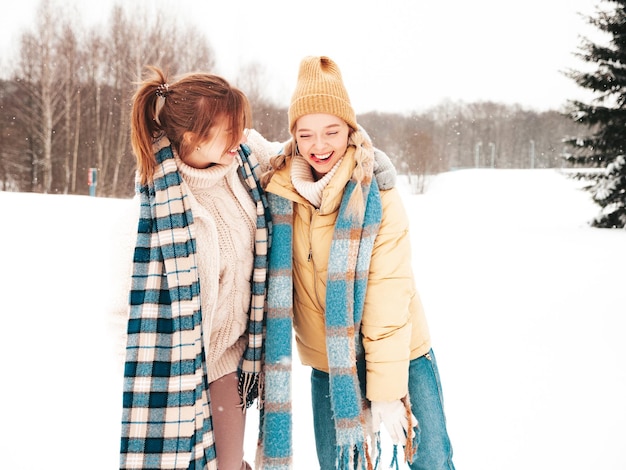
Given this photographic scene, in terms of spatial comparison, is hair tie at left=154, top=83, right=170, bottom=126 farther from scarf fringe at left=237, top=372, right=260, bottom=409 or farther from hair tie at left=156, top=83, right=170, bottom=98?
scarf fringe at left=237, top=372, right=260, bottom=409

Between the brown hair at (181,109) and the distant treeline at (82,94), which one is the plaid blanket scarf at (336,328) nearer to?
the brown hair at (181,109)

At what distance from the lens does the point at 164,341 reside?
1.52 meters

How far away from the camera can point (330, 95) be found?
1.77 metres

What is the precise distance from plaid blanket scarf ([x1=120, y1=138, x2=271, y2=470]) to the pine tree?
1302 cm

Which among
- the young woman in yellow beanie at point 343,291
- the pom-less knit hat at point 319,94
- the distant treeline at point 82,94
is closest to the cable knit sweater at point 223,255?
the young woman in yellow beanie at point 343,291

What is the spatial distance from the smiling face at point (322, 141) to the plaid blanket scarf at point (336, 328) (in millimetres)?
130

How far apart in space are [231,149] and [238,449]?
43.5 inches

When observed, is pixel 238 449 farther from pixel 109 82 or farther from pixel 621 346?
pixel 109 82

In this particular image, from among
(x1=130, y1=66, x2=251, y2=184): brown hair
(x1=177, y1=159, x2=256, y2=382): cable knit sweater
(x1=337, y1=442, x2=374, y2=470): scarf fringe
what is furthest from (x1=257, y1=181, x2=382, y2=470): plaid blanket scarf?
(x1=130, y1=66, x2=251, y2=184): brown hair

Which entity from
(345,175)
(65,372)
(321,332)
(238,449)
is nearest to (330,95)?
(345,175)

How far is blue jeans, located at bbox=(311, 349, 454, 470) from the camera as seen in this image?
1.84 meters

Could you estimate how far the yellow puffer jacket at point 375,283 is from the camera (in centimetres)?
167

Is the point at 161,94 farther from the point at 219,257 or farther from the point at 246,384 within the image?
the point at 246,384

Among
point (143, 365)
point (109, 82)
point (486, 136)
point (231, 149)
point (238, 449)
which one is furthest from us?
point (486, 136)
